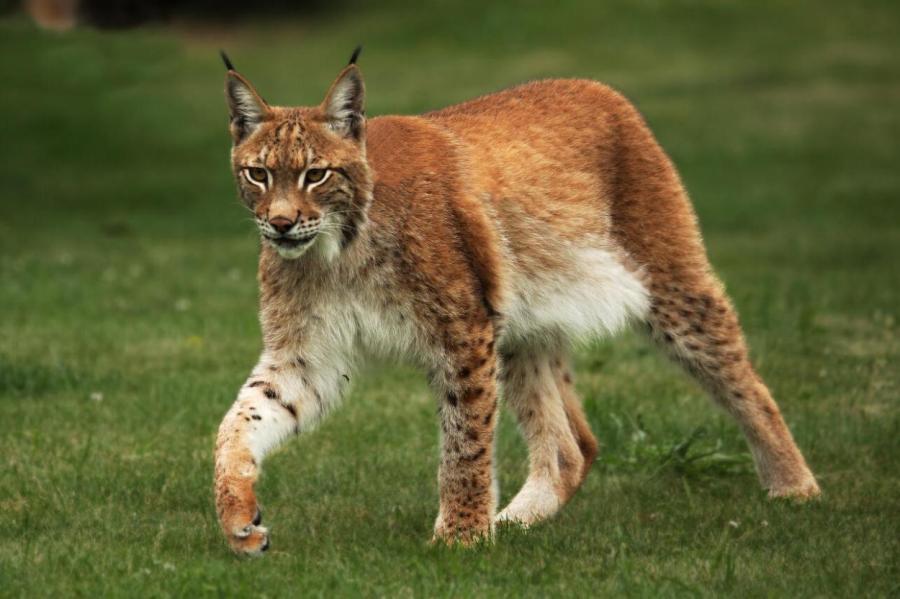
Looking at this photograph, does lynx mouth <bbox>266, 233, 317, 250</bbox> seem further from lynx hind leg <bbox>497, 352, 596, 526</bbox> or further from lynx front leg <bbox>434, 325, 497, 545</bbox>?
lynx hind leg <bbox>497, 352, 596, 526</bbox>

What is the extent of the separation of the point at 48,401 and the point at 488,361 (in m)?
3.61

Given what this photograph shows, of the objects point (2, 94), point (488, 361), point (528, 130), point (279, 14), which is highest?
point (528, 130)

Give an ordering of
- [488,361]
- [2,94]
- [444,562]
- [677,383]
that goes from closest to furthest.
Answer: [444,562], [488,361], [677,383], [2,94]

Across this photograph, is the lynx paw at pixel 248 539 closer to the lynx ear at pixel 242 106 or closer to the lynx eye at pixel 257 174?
the lynx eye at pixel 257 174

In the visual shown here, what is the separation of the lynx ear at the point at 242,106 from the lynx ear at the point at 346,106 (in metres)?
0.26

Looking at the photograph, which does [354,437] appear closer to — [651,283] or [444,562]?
[651,283]

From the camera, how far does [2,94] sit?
23.2 m

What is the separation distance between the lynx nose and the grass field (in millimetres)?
865

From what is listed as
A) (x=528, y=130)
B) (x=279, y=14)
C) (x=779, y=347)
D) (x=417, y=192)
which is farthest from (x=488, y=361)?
(x=279, y=14)

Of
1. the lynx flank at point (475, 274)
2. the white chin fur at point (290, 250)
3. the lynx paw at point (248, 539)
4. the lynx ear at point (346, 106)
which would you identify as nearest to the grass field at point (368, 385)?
the lynx paw at point (248, 539)

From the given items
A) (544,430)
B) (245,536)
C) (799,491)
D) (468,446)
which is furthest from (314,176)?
(799,491)

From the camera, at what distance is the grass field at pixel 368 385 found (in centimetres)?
603

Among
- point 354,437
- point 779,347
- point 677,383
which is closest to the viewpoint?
point 354,437

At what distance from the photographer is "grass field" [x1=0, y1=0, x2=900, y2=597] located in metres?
6.03
